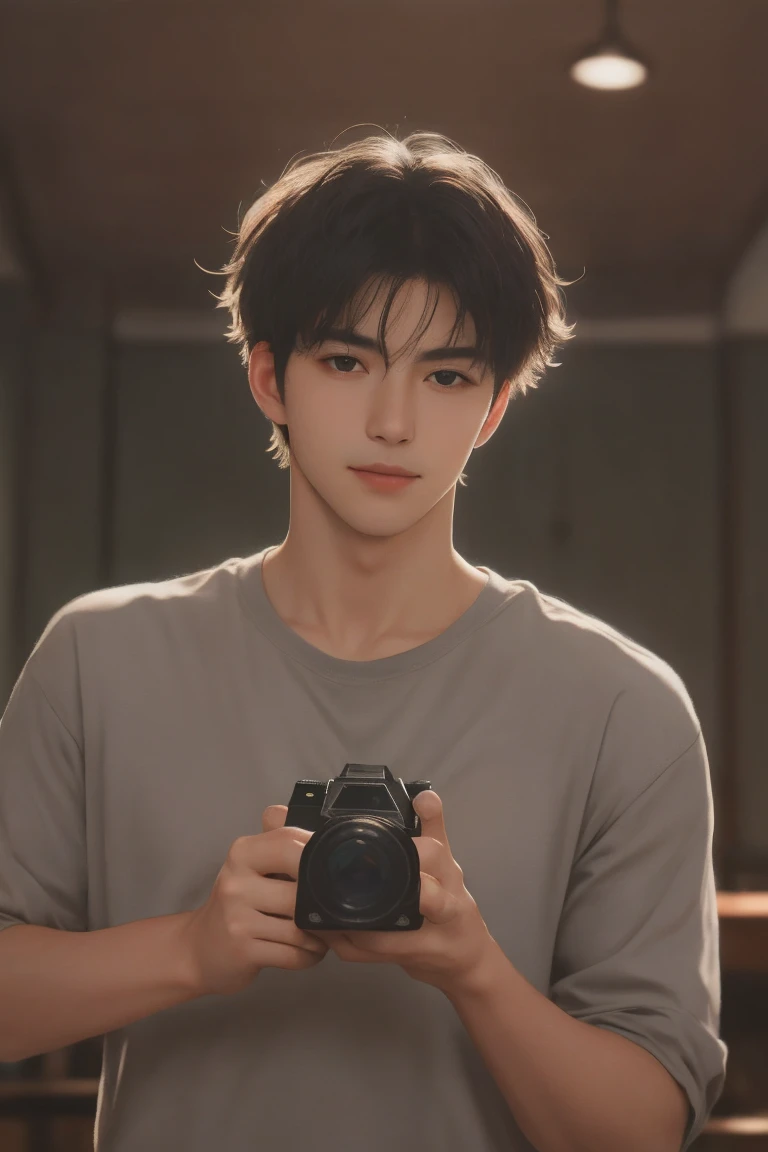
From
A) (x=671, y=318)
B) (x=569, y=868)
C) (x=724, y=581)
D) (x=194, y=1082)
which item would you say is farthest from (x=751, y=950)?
(x=194, y=1082)

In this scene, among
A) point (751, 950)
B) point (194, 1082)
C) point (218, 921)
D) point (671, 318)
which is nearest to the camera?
point (218, 921)

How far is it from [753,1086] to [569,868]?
132 centimetres

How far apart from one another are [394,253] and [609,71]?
3.87 feet

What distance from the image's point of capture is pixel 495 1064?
2.67 ft

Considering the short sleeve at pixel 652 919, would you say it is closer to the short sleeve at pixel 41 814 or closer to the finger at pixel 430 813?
the finger at pixel 430 813

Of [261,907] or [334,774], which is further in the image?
[334,774]

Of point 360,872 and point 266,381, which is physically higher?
point 266,381

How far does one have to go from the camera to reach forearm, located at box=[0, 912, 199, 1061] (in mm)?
810

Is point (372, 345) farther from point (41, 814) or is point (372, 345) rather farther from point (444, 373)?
point (41, 814)

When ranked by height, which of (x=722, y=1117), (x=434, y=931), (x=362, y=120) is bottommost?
(x=722, y=1117)

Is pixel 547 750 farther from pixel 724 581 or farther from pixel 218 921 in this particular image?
pixel 724 581

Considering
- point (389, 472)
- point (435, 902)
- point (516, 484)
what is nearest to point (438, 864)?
point (435, 902)

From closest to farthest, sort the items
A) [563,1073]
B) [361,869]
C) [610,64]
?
[361,869], [563,1073], [610,64]

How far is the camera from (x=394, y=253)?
91 centimetres
